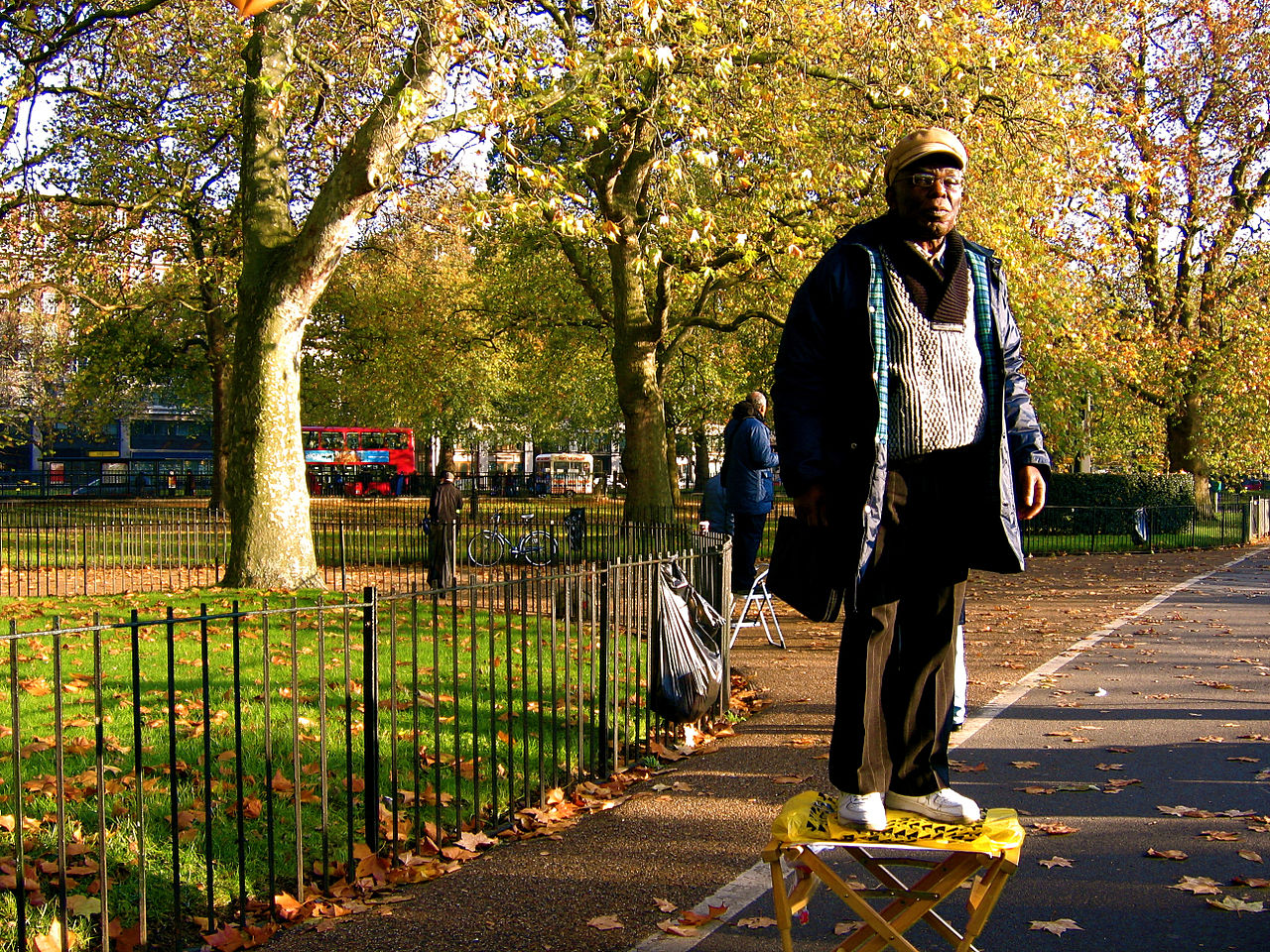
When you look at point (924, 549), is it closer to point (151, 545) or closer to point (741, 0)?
point (741, 0)

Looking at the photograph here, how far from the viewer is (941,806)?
3494 millimetres

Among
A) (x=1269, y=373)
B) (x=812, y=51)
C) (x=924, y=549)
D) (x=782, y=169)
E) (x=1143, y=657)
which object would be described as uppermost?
(x=812, y=51)

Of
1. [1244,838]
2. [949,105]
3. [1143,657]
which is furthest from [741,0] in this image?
[1244,838]

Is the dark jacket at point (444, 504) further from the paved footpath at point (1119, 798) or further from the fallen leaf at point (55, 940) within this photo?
the fallen leaf at point (55, 940)

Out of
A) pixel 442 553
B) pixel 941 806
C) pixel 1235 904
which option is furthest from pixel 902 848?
pixel 442 553

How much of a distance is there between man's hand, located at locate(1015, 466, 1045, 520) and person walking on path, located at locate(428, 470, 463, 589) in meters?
12.8

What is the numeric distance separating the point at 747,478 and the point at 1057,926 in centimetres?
847

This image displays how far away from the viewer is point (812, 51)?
14.8m

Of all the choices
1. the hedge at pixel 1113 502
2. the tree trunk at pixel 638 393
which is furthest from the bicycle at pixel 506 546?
the hedge at pixel 1113 502

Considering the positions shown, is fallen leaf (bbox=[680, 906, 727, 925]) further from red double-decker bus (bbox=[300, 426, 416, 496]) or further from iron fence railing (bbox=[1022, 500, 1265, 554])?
red double-decker bus (bbox=[300, 426, 416, 496])

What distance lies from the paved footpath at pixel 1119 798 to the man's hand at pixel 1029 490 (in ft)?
5.01

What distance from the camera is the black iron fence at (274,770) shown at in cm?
431

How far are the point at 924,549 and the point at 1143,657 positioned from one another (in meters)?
8.06

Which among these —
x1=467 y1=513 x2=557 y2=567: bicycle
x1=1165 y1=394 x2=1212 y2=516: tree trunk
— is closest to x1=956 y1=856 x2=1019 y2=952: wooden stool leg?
x1=467 y1=513 x2=557 y2=567: bicycle
